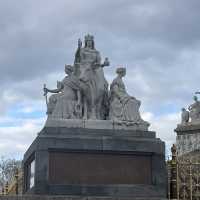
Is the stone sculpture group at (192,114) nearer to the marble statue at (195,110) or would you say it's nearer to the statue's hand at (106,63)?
the marble statue at (195,110)

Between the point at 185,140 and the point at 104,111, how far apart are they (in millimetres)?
27620

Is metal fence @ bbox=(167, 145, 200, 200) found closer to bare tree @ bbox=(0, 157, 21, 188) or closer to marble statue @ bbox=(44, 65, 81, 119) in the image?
marble statue @ bbox=(44, 65, 81, 119)

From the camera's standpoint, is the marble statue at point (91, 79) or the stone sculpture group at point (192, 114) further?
the stone sculpture group at point (192, 114)

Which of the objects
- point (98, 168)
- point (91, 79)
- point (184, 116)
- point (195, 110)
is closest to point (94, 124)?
point (98, 168)

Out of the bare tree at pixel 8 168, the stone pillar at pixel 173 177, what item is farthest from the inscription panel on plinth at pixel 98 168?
the bare tree at pixel 8 168

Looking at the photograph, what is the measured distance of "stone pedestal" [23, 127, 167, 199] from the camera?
67.2ft

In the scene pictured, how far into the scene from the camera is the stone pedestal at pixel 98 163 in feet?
67.2

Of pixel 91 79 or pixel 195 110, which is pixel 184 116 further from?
pixel 91 79

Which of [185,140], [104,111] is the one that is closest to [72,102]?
[104,111]

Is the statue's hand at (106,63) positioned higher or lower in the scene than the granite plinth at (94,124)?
higher

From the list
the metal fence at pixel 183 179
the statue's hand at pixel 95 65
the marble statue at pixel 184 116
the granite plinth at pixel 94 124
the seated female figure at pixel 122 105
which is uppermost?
the marble statue at pixel 184 116

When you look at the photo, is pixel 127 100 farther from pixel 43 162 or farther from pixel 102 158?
pixel 43 162

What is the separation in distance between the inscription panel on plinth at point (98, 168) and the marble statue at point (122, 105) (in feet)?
4.40

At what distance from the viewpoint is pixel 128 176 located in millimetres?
21156
